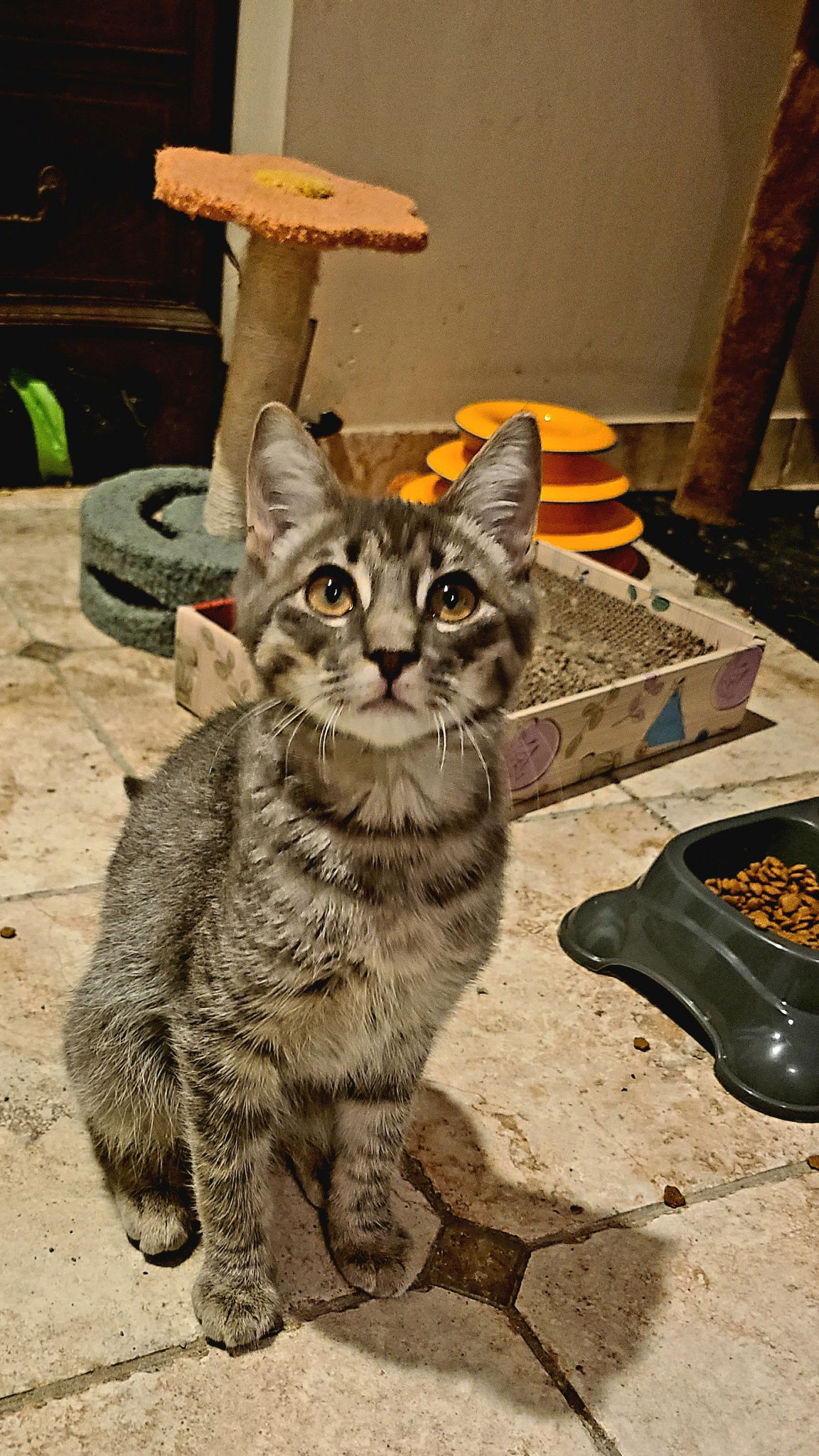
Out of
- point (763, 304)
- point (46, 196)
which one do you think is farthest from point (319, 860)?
point (763, 304)

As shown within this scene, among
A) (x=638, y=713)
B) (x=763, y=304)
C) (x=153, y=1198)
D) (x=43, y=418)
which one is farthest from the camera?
(x=763, y=304)

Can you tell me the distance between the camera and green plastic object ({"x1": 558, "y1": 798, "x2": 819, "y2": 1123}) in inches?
65.7

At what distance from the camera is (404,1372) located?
125 cm

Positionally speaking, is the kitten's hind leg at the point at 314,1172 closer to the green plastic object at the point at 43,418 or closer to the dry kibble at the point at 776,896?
the dry kibble at the point at 776,896

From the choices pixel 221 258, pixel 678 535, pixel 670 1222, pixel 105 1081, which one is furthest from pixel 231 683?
pixel 678 535

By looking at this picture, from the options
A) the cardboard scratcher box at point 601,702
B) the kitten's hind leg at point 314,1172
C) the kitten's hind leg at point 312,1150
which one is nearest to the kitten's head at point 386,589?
the kitten's hind leg at point 312,1150

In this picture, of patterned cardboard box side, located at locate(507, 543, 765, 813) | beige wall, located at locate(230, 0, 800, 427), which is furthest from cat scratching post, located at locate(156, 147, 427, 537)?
patterned cardboard box side, located at locate(507, 543, 765, 813)

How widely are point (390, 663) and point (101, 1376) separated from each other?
30.3 inches

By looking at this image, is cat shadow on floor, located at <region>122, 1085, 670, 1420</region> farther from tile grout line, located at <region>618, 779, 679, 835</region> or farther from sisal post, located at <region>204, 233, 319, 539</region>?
sisal post, located at <region>204, 233, 319, 539</region>

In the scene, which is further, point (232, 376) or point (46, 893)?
point (232, 376)

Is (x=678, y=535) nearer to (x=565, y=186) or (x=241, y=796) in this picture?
(x=565, y=186)

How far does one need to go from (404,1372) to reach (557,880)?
94cm

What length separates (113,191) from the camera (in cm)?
300

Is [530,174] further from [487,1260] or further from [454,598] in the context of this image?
[487,1260]
